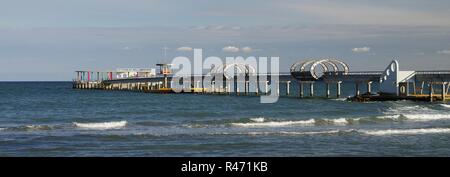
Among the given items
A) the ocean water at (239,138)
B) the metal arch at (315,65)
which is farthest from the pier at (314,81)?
the ocean water at (239,138)

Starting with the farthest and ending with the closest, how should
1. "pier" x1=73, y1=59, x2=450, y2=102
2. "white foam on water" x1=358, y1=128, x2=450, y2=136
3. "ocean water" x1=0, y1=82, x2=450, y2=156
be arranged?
1. "pier" x1=73, y1=59, x2=450, y2=102
2. "white foam on water" x1=358, y1=128, x2=450, y2=136
3. "ocean water" x1=0, y1=82, x2=450, y2=156

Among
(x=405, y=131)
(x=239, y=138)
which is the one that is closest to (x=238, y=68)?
(x=405, y=131)

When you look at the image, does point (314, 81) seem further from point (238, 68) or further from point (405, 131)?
point (405, 131)

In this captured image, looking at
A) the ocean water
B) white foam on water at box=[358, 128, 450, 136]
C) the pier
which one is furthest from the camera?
the pier

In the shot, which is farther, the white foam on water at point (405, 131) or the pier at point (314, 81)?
the pier at point (314, 81)

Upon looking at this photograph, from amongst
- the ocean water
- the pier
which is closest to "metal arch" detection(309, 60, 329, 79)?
the pier

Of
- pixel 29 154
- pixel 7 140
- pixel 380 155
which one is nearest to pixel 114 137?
pixel 7 140

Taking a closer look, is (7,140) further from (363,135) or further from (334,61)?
(334,61)

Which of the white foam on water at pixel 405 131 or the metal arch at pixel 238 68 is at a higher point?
the metal arch at pixel 238 68

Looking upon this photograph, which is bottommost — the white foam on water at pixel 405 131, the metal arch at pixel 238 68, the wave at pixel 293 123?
the wave at pixel 293 123

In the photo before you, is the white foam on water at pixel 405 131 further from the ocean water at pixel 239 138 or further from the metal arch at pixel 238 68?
the metal arch at pixel 238 68

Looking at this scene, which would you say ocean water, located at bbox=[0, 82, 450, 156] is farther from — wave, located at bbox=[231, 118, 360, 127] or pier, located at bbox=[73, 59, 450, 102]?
pier, located at bbox=[73, 59, 450, 102]

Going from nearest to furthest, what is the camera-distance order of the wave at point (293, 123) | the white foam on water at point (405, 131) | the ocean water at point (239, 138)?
the ocean water at point (239, 138), the white foam on water at point (405, 131), the wave at point (293, 123)
